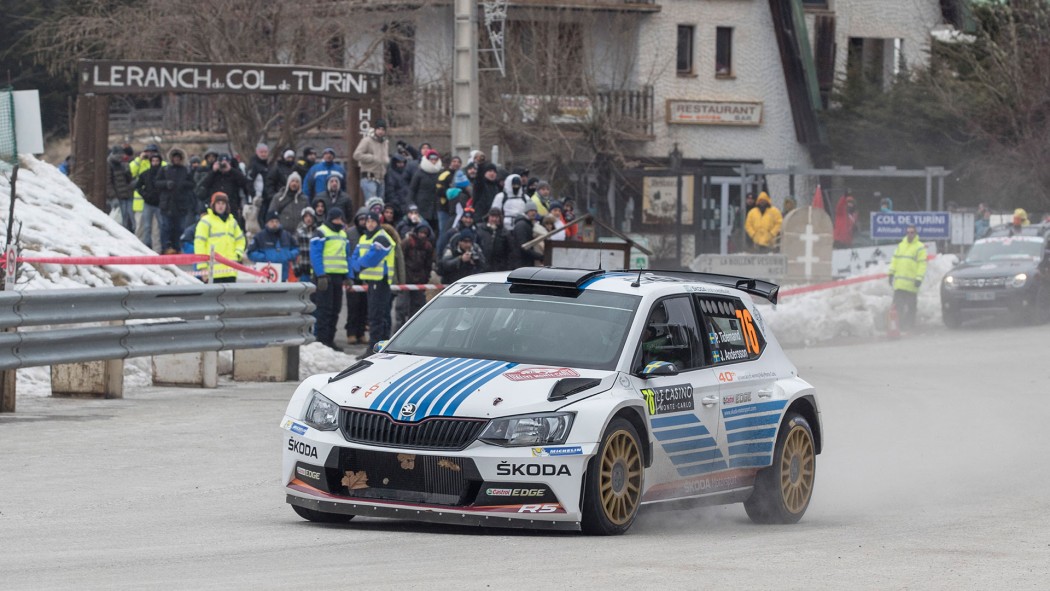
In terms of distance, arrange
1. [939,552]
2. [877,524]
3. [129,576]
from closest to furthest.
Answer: [129,576], [939,552], [877,524]

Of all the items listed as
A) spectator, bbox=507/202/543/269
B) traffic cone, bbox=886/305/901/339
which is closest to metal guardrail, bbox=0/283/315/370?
spectator, bbox=507/202/543/269

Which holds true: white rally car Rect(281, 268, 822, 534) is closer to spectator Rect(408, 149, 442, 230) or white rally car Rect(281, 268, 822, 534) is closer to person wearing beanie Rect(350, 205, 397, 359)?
person wearing beanie Rect(350, 205, 397, 359)

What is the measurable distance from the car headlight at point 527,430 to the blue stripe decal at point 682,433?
2.92ft

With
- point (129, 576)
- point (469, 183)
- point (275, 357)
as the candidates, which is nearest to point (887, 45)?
point (469, 183)

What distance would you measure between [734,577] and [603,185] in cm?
3885

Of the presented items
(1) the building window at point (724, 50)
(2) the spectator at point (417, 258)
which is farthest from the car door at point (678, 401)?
(1) the building window at point (724, 50)

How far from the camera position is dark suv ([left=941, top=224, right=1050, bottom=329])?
3011 centimetres

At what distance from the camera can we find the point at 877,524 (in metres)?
10.6

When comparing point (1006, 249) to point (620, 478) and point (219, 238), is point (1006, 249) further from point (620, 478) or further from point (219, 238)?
point (620, 478)

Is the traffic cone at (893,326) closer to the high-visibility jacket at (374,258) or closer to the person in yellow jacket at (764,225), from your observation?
the person in yellow jacket at (764,225)

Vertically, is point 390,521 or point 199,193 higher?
point 199,193

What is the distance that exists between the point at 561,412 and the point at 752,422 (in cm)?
211

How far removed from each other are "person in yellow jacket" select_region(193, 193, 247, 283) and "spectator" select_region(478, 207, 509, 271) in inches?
152

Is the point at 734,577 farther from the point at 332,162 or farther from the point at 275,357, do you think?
the point at 332,162
